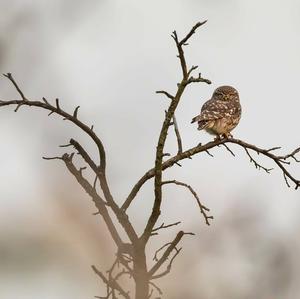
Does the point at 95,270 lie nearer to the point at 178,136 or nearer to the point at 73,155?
the point at 73,155

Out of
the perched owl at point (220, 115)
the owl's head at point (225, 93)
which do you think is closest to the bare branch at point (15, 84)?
the perched owl at point (220, 115)

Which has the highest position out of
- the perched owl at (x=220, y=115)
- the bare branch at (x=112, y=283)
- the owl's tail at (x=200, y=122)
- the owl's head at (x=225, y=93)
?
the owl's head at (x=225, y=93)

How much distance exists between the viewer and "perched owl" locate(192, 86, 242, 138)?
11344mm

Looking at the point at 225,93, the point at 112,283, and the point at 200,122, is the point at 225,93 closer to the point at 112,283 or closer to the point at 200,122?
the point at 200,122

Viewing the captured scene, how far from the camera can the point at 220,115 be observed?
11.8m

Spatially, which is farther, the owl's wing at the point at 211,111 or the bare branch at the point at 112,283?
the owl's wing at the point at 211,111

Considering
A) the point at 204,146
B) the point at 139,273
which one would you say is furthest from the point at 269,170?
the point at 139,273

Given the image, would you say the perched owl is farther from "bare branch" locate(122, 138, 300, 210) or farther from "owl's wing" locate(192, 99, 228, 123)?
"bare branch" locate(122, 138, 300, 210)

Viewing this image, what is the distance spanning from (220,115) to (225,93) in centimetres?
267

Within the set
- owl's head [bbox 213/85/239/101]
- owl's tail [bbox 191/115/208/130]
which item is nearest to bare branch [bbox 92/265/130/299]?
owl's tail [bbox 191/115/208/130]

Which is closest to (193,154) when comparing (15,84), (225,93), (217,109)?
(15,84)

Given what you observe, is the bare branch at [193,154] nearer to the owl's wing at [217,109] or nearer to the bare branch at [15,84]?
the bare branch at [15,84]

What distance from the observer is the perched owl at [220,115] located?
11344 mm

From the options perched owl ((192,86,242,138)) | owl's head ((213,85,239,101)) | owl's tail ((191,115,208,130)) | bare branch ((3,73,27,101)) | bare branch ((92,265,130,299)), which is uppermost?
owl's head ((213,85,239,101))
